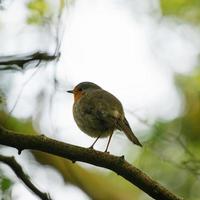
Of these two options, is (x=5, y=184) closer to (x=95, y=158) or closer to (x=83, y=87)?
(x=95, y=158)

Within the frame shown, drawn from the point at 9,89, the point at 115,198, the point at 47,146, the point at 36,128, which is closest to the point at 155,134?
the point at 115,198

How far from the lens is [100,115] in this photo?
18.3 feet

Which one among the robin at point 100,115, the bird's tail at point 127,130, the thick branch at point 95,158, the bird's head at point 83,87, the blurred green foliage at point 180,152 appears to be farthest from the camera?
the blurred green foliage at point 180,152

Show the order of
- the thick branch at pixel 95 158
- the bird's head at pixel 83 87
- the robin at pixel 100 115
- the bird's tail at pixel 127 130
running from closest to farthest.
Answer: the thick branch at pixel 95 158 < the bird's tail at pixel 127 130 < the robin at pixel 100 115 < the bird's head at pixel 83 87

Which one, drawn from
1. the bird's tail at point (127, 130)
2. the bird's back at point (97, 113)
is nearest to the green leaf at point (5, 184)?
the bird's tail at point (127, 130)

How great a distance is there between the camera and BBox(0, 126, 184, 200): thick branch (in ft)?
13.0

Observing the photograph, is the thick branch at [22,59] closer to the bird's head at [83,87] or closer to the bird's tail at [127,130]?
the bird's tail at [127,130]

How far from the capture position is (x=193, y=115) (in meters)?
8.48

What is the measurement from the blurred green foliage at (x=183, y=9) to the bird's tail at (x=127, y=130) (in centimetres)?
413

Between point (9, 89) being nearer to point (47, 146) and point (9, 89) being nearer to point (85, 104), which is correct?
point (85, 104)

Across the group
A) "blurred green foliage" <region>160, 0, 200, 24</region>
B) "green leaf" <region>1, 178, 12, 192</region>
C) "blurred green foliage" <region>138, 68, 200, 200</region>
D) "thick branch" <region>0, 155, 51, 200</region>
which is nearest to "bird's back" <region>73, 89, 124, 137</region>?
"thick branch" <region>0, 155, 51, 200</region>

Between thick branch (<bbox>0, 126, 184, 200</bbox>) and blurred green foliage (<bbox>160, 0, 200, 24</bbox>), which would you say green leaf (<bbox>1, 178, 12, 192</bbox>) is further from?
blurred green foliage (<bbox>160, 0, 200, 24</bbox>)

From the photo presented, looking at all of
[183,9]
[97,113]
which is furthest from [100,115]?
[183,9]

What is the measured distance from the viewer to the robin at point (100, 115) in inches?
219
